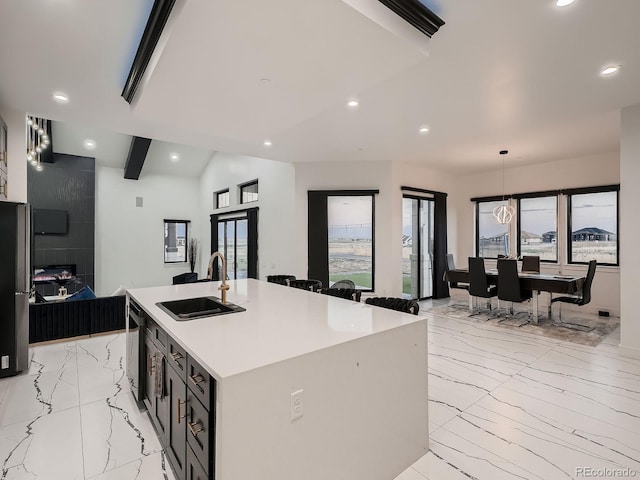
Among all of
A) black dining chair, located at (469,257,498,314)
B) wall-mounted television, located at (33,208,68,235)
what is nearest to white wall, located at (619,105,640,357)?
black dining chair, located at (469,257,498,314)

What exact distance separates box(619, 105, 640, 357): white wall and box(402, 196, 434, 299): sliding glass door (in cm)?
340

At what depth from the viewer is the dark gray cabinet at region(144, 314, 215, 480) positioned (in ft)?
4.52

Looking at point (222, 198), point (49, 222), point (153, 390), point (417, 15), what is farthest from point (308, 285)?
point (49, 222)

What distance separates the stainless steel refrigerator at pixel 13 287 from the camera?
3.21m

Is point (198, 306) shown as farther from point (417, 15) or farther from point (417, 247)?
point (417, 247)

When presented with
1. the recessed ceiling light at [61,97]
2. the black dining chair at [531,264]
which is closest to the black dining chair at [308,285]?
the recessed ceiling light at [61,97]

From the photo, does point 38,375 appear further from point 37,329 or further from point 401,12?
point 401,12

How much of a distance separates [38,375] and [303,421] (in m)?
3.44

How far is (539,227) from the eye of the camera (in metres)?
6.72

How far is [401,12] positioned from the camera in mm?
1958

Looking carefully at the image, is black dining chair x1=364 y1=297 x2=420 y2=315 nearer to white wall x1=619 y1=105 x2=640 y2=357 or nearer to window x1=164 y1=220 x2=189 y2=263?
white wall x1=619 y1=105 x2=640 y2=357

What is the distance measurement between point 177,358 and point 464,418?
2188 millimetres

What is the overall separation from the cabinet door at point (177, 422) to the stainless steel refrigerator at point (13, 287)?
8.31 feet

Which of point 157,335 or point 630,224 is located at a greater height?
point 630,224
